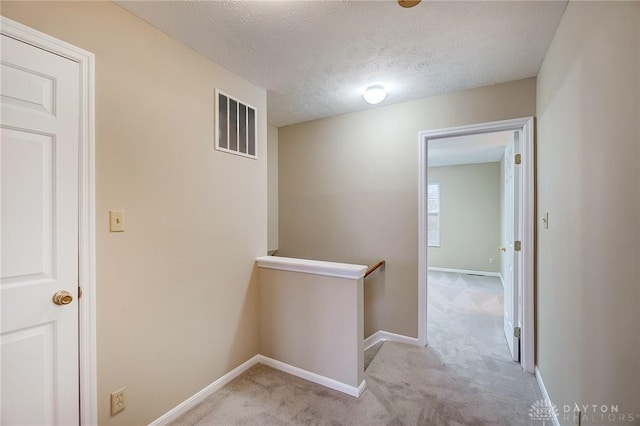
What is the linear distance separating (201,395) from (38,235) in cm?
145

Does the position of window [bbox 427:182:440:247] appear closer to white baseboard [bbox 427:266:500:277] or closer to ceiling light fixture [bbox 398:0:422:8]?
white baseboard [bbox 427:266:500:277]

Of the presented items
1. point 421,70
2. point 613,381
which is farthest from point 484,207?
point 613,381

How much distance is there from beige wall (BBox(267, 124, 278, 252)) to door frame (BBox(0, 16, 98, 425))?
2.23 meters

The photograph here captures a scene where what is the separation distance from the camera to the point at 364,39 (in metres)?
1.83

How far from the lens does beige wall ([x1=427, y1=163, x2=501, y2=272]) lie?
604 centimetres

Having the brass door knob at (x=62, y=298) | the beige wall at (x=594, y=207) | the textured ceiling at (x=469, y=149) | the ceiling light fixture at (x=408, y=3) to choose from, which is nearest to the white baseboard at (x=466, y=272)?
the textured ceiling at (x=469, y=149)

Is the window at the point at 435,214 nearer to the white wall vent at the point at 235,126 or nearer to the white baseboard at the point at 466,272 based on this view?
the white baseboard at the point at 466,272

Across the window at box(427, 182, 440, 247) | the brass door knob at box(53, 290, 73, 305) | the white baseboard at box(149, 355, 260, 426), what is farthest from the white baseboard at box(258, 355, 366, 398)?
the window at box(427, 182, 440, 247)

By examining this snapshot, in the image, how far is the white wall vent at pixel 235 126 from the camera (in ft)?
7.06

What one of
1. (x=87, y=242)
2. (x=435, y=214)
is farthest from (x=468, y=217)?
(x=87, y=242)

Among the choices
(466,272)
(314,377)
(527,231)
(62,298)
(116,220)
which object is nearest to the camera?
(62,298)

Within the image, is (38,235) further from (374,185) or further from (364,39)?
(374,185)

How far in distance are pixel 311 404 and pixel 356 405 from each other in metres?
0.31

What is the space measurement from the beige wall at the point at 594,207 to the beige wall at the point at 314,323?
1200mm
